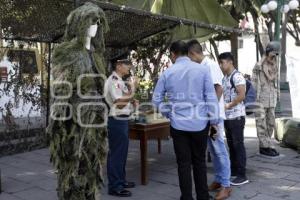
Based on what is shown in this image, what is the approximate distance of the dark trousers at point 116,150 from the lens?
4.80m

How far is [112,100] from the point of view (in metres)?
4.73

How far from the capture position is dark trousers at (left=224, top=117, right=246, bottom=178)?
17.7 feet

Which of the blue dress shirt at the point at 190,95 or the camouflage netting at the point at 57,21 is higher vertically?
the camouflage netting at the point at 57,21

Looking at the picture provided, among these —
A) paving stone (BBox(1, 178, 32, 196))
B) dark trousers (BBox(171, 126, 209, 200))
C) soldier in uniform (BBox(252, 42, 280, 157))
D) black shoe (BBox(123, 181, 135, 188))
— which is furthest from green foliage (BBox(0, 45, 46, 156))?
dark trousers (BBox(171, 126, 209, 200))

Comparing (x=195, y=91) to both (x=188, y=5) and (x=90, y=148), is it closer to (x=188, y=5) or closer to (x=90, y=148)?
(x=90, y=148)

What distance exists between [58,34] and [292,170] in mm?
4054

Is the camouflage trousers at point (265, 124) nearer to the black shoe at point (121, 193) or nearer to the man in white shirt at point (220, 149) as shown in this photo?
the man in white shirt at point (220, 149)

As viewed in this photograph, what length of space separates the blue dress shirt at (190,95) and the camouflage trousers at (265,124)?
2.70 meters

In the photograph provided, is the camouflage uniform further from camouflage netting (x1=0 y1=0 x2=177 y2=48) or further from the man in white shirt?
the man in white shirt

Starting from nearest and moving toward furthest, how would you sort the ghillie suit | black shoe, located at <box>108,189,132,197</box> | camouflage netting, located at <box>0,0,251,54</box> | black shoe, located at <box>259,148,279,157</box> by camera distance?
the ghillie suit, black shoe, located at <box>108,189,132,197</box>, camouflage netting, located at <box>0,0,251,54</box>, black shoe, located at <box>259,148,279,157</box>

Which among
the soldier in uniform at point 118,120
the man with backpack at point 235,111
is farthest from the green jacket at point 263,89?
the soldier in uniform at point 118,120

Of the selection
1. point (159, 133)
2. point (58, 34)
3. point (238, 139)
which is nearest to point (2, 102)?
point (58, 34)

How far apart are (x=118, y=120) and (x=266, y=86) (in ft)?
9.82

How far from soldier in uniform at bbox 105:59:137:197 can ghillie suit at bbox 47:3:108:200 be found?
3.80ft
